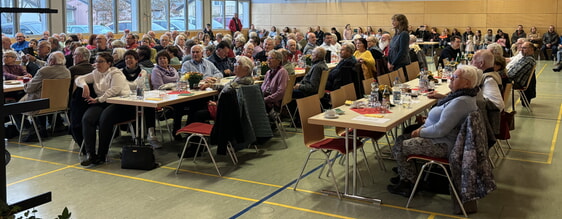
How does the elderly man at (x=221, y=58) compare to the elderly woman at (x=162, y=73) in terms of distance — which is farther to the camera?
the elderly man at (x=221, y=58)

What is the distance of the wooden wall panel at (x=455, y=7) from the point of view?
77.7 feet

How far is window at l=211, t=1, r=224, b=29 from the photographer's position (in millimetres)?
26016

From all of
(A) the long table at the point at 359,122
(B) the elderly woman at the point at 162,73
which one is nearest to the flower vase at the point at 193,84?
(B) the elderly woman at the point at 162,73

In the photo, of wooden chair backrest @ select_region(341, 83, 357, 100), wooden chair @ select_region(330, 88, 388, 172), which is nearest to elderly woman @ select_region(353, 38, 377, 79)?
wooden chair backrest @ select_region(341, 83, 357, 100)

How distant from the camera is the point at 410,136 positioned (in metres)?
4.78

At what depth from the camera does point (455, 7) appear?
78.9 ft

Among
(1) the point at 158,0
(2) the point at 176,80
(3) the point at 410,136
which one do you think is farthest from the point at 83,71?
(1) the point at 158,0

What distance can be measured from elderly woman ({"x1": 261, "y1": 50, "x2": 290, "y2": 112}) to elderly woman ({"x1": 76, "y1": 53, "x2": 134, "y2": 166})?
5.63 feet

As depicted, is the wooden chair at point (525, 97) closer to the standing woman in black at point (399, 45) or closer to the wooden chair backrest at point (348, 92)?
the standing woman in black at point (399, 45)

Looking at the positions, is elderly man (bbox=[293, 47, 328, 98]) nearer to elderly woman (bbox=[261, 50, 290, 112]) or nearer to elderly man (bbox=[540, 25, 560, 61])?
elderly woman (bbox=[261, 50, 290, 112])

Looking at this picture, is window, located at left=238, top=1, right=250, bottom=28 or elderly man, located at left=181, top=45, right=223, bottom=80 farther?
window, located at left=238, top=1, right=250, bottom=28

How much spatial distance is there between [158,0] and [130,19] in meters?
1.83

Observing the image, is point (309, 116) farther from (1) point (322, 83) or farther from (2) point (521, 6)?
(2) point (521, 6)

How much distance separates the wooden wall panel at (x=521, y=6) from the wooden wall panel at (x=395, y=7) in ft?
9.78
